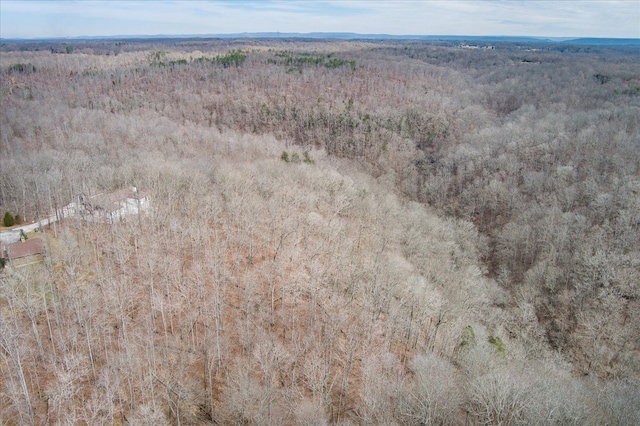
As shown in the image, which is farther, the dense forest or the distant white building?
the distant white building

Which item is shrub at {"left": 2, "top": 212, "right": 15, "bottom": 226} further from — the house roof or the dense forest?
the house roof

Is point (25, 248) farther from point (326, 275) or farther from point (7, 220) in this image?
point (326, 275)

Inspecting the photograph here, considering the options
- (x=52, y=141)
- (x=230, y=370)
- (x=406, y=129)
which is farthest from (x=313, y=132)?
(x=230, y=370)

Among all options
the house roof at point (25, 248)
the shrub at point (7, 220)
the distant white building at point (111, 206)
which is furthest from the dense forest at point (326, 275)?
the shrub at point (7, 220)

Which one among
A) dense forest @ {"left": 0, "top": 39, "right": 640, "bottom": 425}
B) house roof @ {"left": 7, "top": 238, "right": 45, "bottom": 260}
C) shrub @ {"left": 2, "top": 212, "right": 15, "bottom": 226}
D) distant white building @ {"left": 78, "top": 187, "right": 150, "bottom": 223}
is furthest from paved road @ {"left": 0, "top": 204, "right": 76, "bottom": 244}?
house roof @ {"left": 7, "top": 238, "right": 45, "bottom": 260}

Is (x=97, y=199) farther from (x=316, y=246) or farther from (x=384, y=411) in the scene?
(x=384, y=411)

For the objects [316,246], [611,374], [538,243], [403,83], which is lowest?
[611,374]
